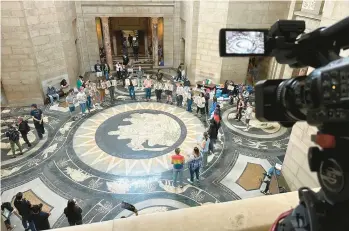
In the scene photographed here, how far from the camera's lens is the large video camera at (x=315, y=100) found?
43.8 inches

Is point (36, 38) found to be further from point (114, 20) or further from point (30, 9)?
point (114, 20)

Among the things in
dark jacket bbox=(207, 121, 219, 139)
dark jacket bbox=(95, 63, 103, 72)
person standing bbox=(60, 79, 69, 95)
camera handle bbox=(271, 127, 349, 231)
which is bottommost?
dark jacket bbox=(207, 121, 219, 139)

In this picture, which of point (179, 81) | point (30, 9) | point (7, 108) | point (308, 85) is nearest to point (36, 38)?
point (30, 9)

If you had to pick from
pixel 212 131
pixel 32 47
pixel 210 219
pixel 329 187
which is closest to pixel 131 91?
pixel 32 47

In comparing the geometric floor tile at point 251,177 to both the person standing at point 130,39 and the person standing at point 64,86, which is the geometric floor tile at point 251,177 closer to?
the person standing at point 64,86

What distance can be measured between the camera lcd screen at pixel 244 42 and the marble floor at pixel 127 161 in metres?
5.64

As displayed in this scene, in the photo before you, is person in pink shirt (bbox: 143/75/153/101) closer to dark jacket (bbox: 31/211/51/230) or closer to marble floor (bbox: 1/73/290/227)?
marble floor (bbox: 1/73/290/227)

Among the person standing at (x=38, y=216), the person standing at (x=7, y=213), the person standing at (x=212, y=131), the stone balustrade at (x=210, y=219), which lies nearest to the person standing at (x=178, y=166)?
the person standing at (x=212, y=131)

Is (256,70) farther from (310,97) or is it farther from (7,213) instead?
(310,97)

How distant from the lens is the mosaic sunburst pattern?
27.4ft

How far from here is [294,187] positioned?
6.46 meters

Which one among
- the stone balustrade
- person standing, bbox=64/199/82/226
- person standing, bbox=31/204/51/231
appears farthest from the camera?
person standing, bbox=64/199/82/226

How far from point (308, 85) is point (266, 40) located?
23.2 inches

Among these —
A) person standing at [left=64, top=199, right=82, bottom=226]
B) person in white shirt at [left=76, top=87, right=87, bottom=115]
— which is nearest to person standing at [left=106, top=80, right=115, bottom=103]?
person in white shirt at [left=76, top=87, right=87, bottom=115]
